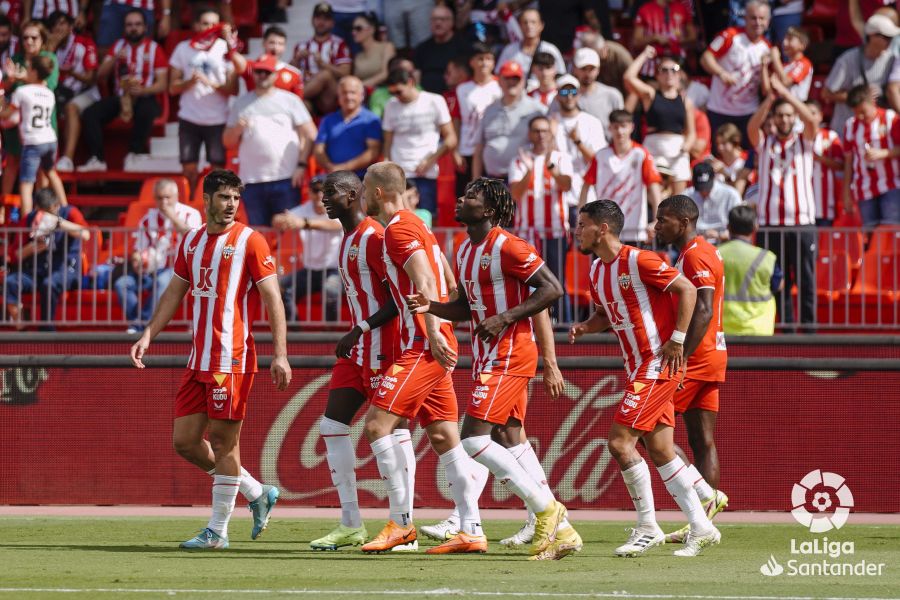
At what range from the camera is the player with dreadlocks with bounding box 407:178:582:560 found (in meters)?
8.79

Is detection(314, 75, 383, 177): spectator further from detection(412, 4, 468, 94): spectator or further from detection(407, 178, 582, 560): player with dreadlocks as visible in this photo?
detection(407, 178, 582, 560): player with dreadlocks

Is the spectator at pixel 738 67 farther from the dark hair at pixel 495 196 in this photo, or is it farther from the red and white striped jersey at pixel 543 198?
the dark hair at pixel 495 196

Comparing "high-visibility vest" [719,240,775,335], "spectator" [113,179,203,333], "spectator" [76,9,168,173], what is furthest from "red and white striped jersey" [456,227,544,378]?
"spectator" [76,9,168,173]

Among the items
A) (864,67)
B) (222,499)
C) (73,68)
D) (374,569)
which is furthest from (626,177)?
(73,68)

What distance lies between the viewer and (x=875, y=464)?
493 inches

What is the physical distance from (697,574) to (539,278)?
6.41 feet

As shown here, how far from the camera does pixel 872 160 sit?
50.0 ft

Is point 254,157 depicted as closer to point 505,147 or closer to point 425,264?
Answer: point 505,147

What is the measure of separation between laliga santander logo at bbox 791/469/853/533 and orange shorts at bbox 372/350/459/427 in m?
4.37

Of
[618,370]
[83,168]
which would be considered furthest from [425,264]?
[83,168]

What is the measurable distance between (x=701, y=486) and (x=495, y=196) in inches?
92.9

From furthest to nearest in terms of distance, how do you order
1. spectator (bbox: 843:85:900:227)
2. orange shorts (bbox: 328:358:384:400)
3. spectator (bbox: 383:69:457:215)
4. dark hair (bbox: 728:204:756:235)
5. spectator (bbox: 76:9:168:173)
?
spectator (bbox: 76:9:168:173), spectator (bbox: 383:69:457:215), spectator (bbox: 843:85:900:227), dark hair (bbox: 728:204:756:235), orange shorts (bbox: 328:358:384:400)

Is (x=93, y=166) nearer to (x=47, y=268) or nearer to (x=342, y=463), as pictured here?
(x=47, y=268)

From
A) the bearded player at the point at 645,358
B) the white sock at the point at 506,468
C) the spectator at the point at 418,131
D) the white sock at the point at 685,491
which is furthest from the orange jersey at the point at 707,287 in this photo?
the spectator at the point at 418,131
